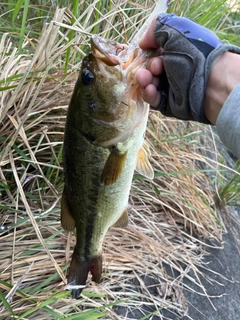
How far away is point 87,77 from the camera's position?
4.56ft

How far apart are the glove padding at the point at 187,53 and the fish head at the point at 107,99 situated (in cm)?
12

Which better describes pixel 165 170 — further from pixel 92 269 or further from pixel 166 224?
pixel 92 269

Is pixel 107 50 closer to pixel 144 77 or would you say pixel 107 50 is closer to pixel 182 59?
pixel 144 77

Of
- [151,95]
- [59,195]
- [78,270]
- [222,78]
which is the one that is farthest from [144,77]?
[59,195]

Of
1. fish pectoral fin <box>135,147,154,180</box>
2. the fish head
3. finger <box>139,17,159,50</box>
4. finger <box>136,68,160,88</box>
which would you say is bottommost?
fish pectoral fin <box>135,147,154,180</box>

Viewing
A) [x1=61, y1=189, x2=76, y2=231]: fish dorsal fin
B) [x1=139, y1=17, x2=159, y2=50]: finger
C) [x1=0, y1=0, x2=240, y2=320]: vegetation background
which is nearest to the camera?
[x1=139, y1=17, x2=159, y2=50]: finger

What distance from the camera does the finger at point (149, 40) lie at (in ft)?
4.60

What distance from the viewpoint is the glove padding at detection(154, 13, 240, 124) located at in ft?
4.47

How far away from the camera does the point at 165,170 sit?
2807 mm

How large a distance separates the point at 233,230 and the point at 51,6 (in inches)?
84.6

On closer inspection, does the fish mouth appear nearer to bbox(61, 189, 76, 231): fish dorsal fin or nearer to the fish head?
the fish head

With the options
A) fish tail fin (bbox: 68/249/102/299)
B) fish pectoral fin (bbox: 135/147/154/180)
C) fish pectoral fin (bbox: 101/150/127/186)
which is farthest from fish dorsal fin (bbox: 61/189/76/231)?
fish pectoral fin (bbox: 135/147/154/180)

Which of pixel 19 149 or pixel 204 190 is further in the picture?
pixel 204 190

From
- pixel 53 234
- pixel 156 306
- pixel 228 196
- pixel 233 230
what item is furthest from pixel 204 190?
pixel 53 234
